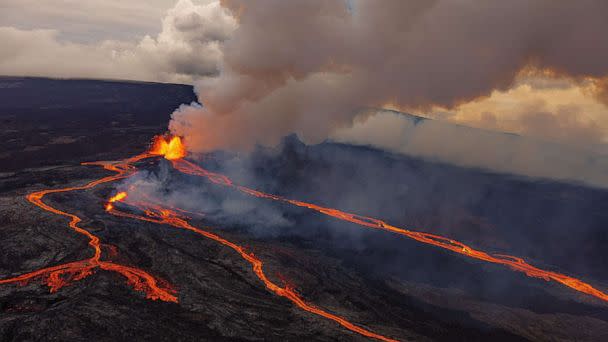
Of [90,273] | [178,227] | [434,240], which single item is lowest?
[90,273]

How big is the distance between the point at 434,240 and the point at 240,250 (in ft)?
85.8

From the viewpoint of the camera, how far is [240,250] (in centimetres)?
3703

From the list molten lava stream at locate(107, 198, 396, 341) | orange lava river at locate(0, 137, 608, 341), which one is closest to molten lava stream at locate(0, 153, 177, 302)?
orange lava river at locate(0, 137, 608, 341)

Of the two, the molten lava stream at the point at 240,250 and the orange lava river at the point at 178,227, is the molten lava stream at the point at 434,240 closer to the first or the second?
the orange lava river at the point at 178,227

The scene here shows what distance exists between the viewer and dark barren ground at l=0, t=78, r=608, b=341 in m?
25.0

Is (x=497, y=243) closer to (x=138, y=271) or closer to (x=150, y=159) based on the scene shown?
(x=138, y=271)

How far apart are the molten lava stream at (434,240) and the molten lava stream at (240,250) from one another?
639 inches

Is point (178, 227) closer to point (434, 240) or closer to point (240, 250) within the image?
point (240, 250)

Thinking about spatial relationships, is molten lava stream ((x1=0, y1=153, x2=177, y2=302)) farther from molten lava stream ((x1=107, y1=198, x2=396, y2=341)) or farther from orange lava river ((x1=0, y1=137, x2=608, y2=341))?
molten lava stream ((x1=107, y1=198, x2=396, y2=341))

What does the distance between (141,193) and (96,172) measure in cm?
1196

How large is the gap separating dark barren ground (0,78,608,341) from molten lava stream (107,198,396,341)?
827 mm

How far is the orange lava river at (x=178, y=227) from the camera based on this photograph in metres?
27.8

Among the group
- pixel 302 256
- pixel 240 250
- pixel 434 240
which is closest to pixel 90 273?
pixel 240 250

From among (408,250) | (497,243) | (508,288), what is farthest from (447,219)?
(508,288)
